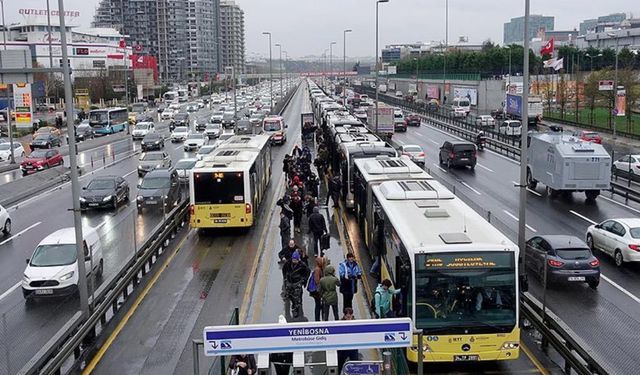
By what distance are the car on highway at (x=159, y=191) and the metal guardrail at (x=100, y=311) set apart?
17.3 feet

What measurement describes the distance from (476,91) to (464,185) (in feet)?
207

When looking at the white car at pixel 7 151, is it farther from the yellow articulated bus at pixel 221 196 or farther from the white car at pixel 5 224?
the yellow articulated bus at pixel 221 196

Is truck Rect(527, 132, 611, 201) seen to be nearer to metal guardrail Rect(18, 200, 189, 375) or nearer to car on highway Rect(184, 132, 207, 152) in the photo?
metal guardrail Rect(18, 200, 189, 375)

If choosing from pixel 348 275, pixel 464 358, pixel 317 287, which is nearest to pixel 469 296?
pixel 464 358

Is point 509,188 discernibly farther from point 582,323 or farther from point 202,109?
point 202,109

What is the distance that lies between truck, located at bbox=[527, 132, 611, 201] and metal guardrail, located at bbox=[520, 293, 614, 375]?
17252mm

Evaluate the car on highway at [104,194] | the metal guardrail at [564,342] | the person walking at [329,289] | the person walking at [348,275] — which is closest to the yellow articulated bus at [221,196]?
the car on highway at [104,194]

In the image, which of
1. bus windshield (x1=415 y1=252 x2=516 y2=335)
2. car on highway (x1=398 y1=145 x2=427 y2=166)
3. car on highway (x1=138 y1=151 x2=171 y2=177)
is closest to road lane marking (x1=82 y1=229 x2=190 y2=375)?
bus windshield (x1=415 y1=252 x2=516 y2=335)

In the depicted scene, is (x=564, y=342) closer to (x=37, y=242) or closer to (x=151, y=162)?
(x=37, y=242)

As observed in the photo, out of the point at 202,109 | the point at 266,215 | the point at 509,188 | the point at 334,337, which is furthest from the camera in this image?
the point at 202,109

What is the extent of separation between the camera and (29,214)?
105 feet

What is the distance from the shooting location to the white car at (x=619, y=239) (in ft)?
68.3

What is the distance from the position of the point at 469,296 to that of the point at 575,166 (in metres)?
20.8

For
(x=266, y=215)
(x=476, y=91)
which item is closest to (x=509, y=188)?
(x=266, y=215)
